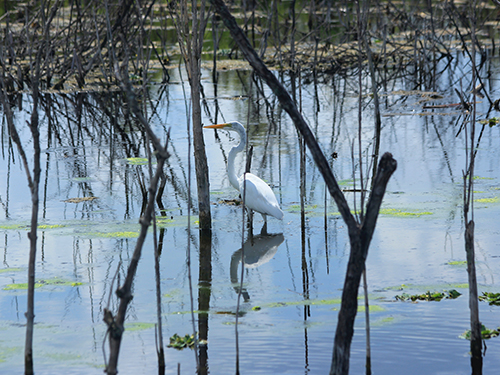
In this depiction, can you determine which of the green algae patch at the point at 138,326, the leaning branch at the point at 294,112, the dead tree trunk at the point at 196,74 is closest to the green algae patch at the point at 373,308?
the green algae patch at the point at 138,326

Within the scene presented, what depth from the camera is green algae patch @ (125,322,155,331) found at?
3.59 m

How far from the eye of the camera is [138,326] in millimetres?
3623

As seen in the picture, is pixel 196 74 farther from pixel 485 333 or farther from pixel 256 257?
pixel 485 333

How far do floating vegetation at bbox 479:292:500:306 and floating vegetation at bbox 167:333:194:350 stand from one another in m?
1.75

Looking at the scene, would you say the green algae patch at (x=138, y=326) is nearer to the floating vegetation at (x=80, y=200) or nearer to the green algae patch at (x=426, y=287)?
the green algae patch at (x=426, y=287)

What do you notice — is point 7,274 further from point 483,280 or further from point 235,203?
point 483,280

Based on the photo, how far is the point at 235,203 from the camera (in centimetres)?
615

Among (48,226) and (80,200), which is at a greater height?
(80,200)

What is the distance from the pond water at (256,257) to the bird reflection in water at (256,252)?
0.06ft

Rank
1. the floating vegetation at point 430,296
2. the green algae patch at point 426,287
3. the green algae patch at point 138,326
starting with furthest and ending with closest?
the green algae patch at point 426,287 < the floating vegetation at point 430,296 < the green algae patch at point 138,326

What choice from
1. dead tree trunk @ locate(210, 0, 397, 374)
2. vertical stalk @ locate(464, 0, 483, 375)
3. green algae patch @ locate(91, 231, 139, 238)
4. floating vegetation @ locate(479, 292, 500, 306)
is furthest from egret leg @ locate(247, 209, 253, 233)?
dead tree trunk @ locate(210, 0, 397, 374)

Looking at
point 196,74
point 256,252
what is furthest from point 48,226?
point 196,74

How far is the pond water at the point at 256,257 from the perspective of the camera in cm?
334

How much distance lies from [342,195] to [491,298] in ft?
6.40
